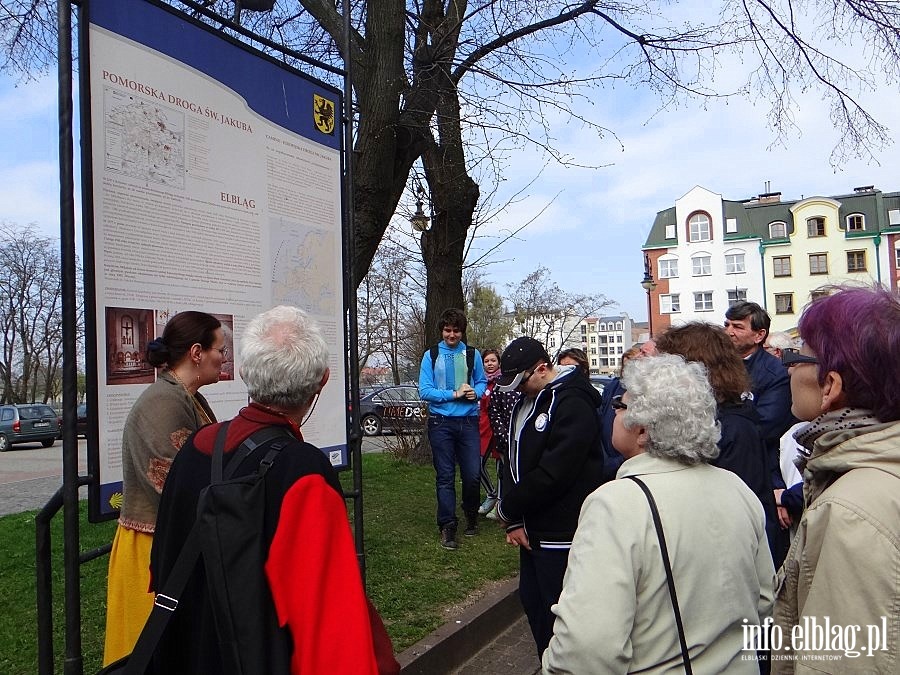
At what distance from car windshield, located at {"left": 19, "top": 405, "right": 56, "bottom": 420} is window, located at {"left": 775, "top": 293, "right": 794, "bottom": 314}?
51.0 metres

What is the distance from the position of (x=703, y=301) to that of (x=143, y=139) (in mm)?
61838

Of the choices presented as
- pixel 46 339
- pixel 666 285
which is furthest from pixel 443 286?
pixel 666 285

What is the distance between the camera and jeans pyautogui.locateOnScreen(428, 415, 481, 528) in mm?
6148

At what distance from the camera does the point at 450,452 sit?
6.21 m

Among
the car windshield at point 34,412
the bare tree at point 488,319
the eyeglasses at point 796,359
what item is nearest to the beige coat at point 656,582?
the eyeglasses at point 796,359

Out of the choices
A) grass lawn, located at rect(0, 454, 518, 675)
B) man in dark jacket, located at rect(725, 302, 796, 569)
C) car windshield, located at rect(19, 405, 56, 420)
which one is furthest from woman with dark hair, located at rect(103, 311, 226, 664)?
car windshield, located at rect(19, 405, 56, 420)

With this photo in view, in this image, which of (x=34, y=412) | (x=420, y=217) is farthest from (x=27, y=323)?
(x=420, y=217)

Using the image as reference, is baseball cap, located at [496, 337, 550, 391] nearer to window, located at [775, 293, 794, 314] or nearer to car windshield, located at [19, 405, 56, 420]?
car windshield, located at [19, 405, 56, 420]

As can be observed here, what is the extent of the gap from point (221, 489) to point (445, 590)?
3576 mm

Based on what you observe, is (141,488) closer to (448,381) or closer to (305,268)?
(305,268)

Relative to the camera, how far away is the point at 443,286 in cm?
996

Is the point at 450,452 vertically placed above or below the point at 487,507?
above

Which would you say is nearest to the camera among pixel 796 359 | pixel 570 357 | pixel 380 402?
pixel 796 359

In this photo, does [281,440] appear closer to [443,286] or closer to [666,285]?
[443,286]
